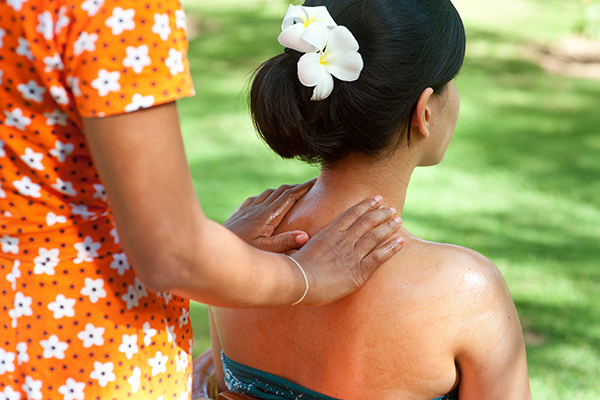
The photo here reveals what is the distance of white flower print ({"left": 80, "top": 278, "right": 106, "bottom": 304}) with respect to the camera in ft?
3.87

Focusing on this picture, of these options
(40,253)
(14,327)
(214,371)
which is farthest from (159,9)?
(214,371)

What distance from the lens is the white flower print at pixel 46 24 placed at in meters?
0.94

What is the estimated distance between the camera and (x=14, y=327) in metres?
1.18

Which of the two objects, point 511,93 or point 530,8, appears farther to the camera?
point 530,8

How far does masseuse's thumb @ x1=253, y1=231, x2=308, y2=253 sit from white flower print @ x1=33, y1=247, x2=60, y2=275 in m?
0.66

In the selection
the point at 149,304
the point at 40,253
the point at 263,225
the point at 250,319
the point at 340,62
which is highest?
the point at 340,62

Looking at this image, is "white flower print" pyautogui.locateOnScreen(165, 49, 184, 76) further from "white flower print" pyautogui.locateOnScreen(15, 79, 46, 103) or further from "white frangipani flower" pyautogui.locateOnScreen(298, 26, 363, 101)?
"white frangipani flower" pyautogui.locateOnScreen(298, 26, 363, 101)

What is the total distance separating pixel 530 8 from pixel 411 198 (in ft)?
29.3

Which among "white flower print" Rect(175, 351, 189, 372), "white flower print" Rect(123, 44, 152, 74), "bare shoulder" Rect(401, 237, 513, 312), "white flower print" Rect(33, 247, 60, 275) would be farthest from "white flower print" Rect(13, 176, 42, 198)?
"bare shoulder" Rect(401, 237, 513, 312)

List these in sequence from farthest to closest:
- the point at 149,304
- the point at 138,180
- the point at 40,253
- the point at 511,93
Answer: the point at 511,93 → the point at 149,304 → the point at 40,253 → the point at 138,180

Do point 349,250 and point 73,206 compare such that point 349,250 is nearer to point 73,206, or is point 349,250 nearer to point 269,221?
point 269,221

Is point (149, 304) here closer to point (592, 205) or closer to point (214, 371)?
point (214, 371)

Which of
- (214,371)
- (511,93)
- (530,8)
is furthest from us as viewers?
(530,8)

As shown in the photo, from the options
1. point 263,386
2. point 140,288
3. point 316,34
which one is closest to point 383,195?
point 316,34
